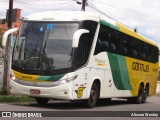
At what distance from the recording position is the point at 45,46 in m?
15.6

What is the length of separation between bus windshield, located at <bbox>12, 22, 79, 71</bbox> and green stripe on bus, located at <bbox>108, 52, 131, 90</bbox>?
10.7ft

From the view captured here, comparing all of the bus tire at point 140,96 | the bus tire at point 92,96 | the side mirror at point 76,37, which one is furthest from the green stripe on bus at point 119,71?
the side mirror at point 76,37

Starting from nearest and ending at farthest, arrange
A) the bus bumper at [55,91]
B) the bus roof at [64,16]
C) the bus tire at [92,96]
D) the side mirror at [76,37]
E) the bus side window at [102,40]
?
the side mirror at [76,37], the bus bumper at [55,91], the bus roof at [64,16], the bus tire at [92,96], the bus side window at [102,40]

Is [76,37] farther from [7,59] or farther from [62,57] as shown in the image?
[7,59]

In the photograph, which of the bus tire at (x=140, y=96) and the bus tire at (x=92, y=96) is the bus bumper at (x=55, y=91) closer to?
the bus tire at (x=92, y=96)

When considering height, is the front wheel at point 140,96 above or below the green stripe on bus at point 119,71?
below

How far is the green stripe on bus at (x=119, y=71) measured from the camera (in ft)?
62.2

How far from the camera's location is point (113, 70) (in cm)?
1911

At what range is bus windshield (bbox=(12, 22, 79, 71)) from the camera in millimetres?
15414

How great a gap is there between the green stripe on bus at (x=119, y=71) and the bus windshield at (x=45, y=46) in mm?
3265

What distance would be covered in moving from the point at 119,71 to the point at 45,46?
17.6 feet

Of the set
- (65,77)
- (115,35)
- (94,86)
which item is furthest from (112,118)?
(115,35)

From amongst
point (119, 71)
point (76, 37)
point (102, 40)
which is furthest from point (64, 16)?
point (119, 71)

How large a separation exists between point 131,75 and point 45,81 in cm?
756
